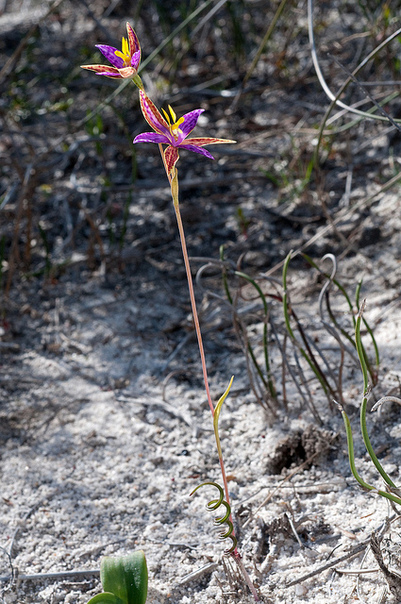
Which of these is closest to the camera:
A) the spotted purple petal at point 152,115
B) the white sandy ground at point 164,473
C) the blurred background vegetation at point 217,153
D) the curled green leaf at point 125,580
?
the spotted purple petal at point 152,115

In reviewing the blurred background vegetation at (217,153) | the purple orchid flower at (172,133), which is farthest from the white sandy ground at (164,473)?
the purple orchid flower at (172,133)

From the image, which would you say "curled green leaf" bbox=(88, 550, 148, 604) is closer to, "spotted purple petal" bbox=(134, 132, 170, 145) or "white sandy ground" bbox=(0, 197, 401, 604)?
"white sandy ground" bbox=(0, 197, 401, 604)

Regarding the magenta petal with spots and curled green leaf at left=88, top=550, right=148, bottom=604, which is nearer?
the magenta petal with spots

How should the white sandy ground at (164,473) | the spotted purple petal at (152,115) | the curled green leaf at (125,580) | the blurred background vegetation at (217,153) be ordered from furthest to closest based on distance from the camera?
the blurred background vegetation at (217,153)
the white sandy ground at (164,473)
the curled green leaf at (125,580)
the spotted purple petal at (152,115)

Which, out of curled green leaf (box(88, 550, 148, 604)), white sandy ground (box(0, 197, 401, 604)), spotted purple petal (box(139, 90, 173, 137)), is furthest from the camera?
white sandy ground (box(0, 197, 401, 604))

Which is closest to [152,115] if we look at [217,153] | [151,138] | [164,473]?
[151,138]

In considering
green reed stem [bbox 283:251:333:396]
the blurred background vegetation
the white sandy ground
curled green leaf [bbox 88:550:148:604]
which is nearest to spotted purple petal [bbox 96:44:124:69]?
green reed stem [bbox 283:251:333:396]

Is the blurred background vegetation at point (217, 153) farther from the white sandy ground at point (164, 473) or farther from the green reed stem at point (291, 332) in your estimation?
the green reed stem at point (291, 332)

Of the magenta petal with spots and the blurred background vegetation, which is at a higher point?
the magenta petal with spots

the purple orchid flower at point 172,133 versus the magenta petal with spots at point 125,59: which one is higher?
the magenta petal with spots at point 125,59
